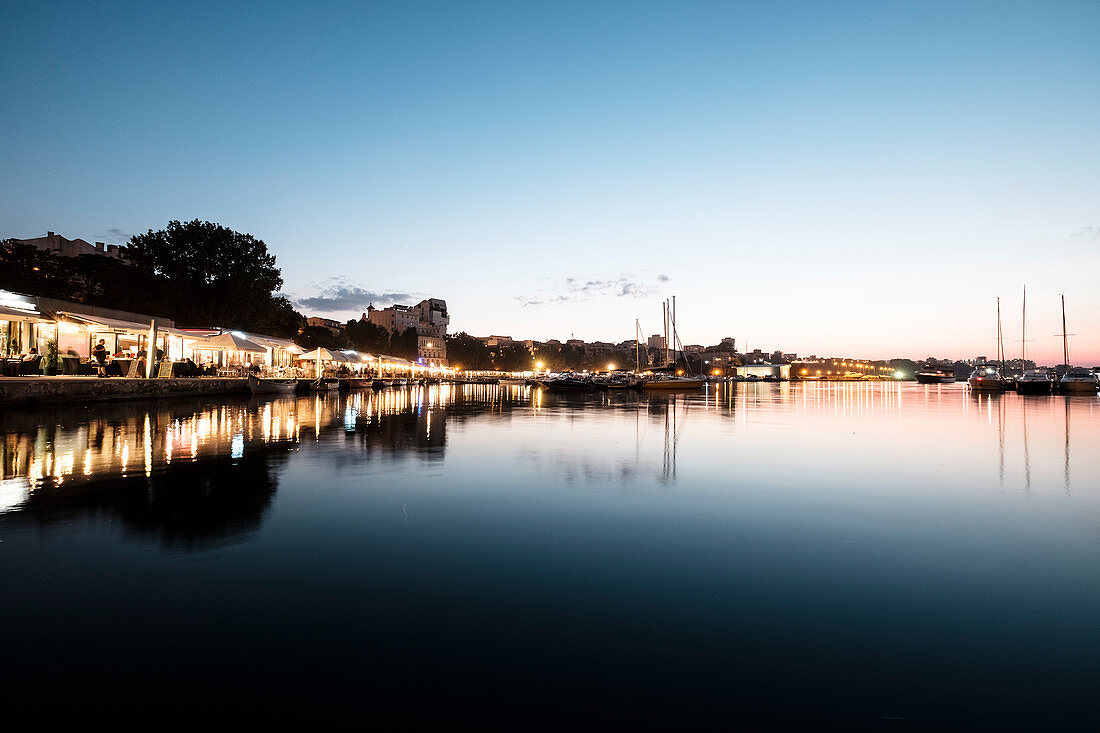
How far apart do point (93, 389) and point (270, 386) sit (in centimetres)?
1077

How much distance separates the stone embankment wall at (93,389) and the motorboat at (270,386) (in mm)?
1669

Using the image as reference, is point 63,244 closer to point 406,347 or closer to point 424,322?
point 406,347

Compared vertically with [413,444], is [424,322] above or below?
above

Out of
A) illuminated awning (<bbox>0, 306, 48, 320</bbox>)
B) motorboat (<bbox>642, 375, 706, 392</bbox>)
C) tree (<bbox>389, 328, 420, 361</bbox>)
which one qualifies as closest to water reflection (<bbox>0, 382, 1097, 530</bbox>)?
illuminated awning (<bbox>0, 306, 48, 320</bbox>)

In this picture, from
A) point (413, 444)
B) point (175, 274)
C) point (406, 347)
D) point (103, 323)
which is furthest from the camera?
point (406, 347)

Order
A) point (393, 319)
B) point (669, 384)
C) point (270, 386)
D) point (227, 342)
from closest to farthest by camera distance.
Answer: point (227, 342) → point (270, 386) → point (669, 384) → point (393, 319)

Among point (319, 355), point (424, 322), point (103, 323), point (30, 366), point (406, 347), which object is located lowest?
point (30, 366)

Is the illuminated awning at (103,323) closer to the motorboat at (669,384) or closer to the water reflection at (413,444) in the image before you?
the water reflection at (413,444)

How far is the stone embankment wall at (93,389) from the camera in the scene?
17734 millimetres

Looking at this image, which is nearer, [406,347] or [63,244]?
[63,244]

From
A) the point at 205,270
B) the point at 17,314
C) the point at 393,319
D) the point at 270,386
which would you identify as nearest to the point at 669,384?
the point at 270,386

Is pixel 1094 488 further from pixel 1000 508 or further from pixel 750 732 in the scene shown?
pixel 750 732

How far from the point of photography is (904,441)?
16.0 metres

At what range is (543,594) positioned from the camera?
422cm
